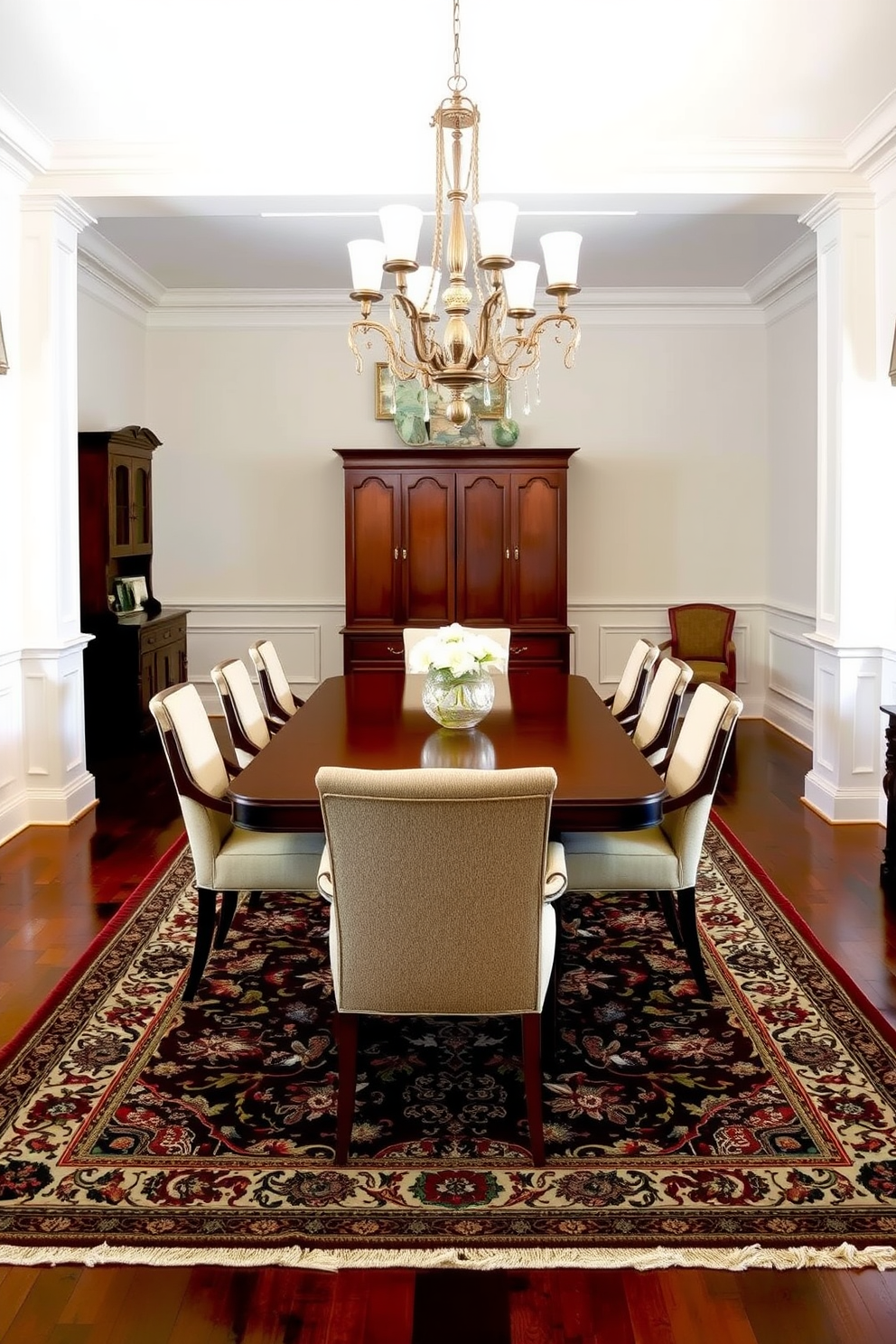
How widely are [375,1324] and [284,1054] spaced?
3.40 ft

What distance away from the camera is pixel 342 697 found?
164 inches

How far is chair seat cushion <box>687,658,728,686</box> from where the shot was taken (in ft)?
22.8

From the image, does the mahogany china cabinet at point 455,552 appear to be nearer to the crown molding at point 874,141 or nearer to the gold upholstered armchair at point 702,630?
the gold upholstered armchair at point 702,630

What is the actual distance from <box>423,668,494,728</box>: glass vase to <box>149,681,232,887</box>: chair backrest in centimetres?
69

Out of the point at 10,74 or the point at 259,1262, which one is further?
the point at 10,74

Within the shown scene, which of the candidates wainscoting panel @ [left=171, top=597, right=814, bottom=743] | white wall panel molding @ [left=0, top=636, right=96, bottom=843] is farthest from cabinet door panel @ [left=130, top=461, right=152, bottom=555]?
white wall panel molding @ [left=0, top=636, right=96, bottom=843]

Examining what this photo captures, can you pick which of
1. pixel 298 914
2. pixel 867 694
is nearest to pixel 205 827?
pixel 298 914

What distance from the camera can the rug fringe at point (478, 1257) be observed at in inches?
78.0

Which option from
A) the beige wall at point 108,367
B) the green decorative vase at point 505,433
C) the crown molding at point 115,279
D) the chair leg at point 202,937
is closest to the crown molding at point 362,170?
the crown molding at point 115,279

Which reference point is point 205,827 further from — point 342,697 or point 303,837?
point 342,697

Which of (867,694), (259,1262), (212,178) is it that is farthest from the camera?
(867,694)

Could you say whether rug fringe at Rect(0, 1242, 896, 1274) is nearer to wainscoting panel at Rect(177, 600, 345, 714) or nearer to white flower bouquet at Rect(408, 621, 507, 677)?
white flower bouquet at Rect(408, 621, 507, 677)

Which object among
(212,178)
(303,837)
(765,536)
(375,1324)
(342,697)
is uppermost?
(212,178)

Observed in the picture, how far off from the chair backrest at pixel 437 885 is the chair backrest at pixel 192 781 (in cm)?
82
